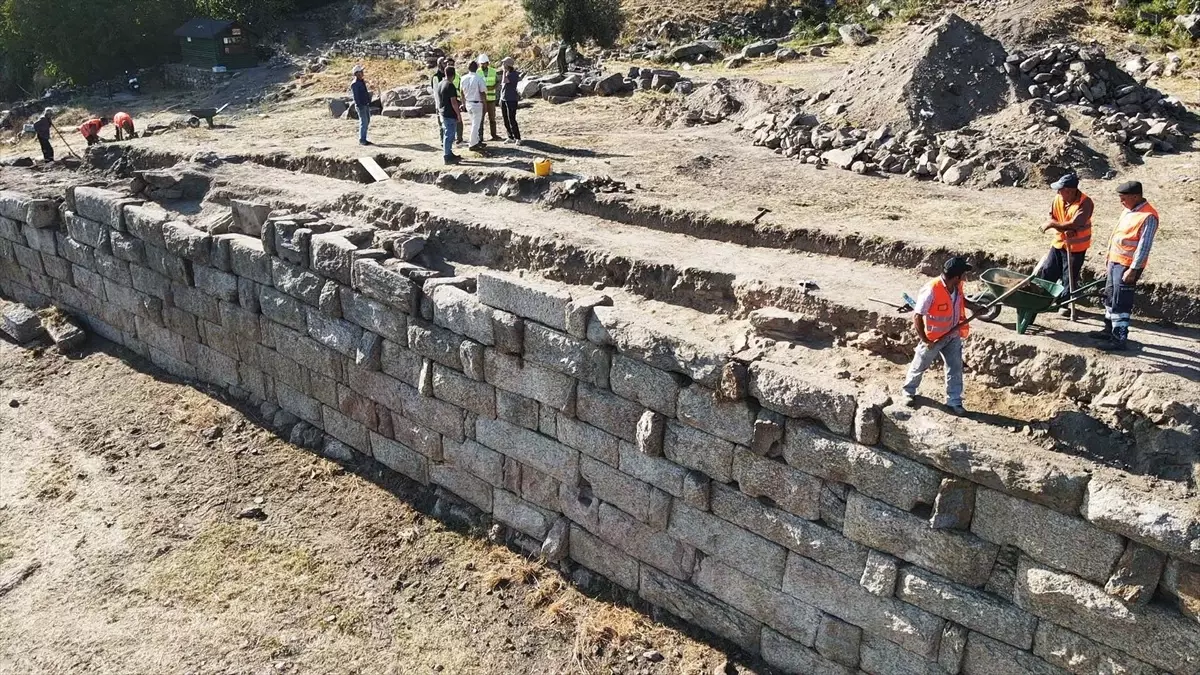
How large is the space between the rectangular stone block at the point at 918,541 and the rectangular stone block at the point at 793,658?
4.27 feet

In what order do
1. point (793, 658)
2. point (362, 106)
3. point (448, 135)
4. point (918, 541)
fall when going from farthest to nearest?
point (362, 106)
point (448, 135)
point (793, 658)
point (918, 541)

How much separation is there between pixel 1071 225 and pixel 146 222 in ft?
38.0

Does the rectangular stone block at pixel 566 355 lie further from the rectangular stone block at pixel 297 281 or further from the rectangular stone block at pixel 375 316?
the rectangular stone block at pixel 297 281

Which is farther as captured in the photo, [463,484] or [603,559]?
[463,484]

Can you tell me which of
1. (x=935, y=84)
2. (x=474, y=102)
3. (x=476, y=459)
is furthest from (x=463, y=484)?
(x=935, y=84)

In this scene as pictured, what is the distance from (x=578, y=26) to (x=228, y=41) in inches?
657

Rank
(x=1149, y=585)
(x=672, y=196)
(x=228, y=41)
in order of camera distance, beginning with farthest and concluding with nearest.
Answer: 1. (x=228, y=41)
2. (x=672, y=196)
3. (x=1149, y=585)

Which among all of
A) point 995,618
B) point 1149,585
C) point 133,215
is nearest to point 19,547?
point 133,215

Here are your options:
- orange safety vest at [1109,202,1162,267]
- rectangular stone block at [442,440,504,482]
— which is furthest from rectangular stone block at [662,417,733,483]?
orange safety vest at [1109,202,1162,267]

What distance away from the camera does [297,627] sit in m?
8.96

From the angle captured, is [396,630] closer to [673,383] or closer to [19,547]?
[673,383]

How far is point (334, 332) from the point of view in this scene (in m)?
10.9

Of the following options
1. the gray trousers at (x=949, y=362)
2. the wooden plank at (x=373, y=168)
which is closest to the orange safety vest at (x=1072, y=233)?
the gray trousers at (x=949, y=362)

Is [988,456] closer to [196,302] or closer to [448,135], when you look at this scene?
[448,135]
